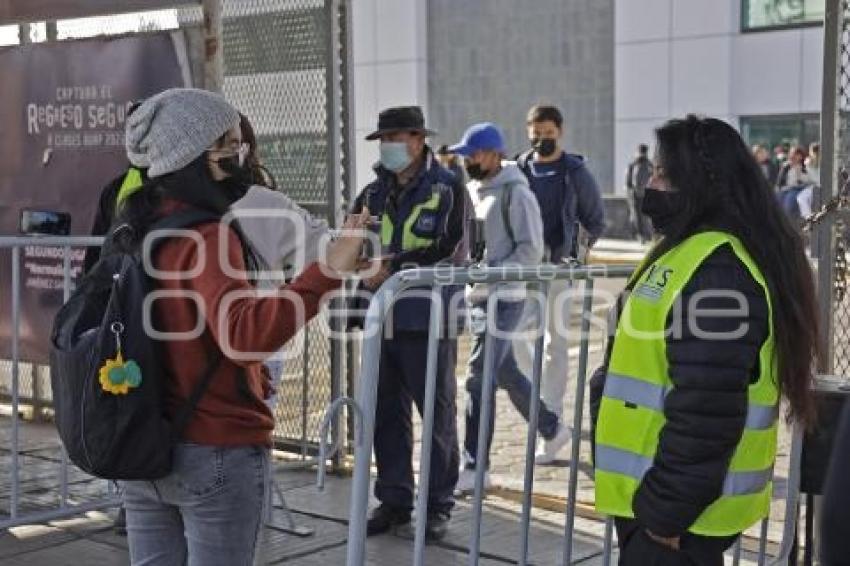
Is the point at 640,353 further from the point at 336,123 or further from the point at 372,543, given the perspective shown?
the point at 336,123

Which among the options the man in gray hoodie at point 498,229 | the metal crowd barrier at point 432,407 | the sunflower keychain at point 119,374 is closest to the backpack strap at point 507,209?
the man in gray hoodie at point 498,229

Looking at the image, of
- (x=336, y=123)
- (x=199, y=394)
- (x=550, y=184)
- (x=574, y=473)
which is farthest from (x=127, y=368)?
(x=550, y=184)

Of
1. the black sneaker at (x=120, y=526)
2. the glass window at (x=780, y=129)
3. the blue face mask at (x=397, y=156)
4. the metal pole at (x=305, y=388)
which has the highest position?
the glass window at (x=780, y=129)

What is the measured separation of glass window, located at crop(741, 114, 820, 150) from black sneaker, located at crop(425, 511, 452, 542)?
20137 millimetres

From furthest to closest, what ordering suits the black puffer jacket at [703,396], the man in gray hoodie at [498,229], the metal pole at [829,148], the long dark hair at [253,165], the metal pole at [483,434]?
the man in gray hoodie at [498,229] → the metal pole at [829,148] → the long dark hair at [253,165] → the metal pole at [483,434] → the black puffer jacket at [703,396]

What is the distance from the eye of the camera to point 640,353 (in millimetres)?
2920

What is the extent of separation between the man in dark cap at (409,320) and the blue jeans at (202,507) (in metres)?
2.32

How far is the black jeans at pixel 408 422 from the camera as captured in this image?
5.41 m

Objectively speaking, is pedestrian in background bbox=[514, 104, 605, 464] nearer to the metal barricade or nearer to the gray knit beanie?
the metal barricade

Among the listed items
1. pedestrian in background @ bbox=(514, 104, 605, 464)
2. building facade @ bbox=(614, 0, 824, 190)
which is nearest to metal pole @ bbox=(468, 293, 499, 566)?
pedestrian in background @ bbox=(514, 104, 605, 464)

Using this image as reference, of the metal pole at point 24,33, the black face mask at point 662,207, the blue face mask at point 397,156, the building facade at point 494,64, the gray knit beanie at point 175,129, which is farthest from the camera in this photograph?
the building facade at point 494,64

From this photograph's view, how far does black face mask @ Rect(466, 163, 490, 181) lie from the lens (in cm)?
650

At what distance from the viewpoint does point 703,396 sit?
2787 mm

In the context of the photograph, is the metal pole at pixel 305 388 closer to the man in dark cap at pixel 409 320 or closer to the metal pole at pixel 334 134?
the metal pole at pixel 334 134
